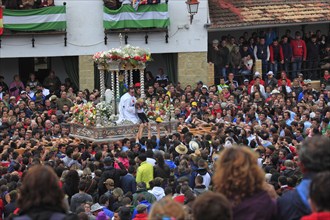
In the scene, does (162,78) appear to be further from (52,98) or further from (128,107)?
(128,107)

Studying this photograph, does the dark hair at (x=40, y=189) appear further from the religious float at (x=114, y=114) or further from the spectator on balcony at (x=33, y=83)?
the spectator on balcony at (x=33, y=83)

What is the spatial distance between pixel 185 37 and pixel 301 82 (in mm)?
4381

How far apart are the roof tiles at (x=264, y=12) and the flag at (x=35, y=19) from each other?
16.8ft

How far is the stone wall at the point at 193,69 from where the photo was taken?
3097cm

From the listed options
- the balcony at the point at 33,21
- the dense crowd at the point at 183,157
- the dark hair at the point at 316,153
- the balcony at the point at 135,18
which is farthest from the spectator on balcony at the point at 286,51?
the dark hair at the point at 316,153

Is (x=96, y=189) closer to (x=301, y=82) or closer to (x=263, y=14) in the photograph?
(x=301, y=82)

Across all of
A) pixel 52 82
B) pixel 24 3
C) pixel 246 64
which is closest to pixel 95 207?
pixel 52 82

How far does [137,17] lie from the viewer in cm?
3038

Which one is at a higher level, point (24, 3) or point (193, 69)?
point (24, 3)

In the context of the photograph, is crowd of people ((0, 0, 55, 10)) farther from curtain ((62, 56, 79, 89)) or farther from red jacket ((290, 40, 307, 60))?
red jacket ((290, 40, 307, 60))

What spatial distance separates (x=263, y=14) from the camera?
31.8 m

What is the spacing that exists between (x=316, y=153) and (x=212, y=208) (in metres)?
1.07

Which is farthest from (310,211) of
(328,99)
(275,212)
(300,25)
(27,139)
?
(300,25)

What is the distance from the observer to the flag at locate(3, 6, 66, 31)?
30.0 metres
